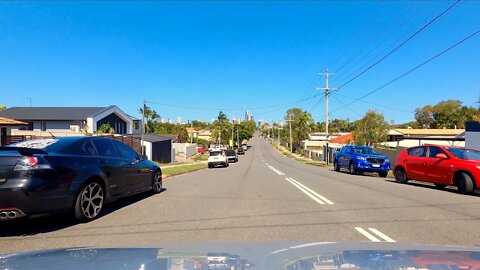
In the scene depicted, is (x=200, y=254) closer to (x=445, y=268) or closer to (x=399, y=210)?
(x=445, y=268)

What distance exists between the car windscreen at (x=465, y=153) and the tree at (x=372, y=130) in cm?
4653

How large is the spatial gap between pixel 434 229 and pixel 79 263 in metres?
5.89

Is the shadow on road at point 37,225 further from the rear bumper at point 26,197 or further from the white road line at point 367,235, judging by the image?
the white road line at point 367,235

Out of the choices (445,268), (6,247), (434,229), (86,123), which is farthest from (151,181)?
(86,123)

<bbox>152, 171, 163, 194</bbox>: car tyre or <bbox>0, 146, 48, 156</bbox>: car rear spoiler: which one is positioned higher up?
<bbox>0, 146, 48, 156</bbox>: car rear spoiler

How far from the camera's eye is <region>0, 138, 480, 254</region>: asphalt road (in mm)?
6281

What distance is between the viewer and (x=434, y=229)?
7.11m

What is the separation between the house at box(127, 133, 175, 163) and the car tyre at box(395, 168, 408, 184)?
93.2 ft

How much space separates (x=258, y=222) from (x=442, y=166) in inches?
349

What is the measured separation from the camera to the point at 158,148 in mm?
45156

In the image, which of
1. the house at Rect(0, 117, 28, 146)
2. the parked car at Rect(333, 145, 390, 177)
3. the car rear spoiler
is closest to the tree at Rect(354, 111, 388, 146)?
the parked car at Rect(333, 145, 390, 177)

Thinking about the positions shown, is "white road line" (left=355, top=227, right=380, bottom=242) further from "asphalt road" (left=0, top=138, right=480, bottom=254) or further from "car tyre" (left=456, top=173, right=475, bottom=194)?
"car tyre" (left=456, top=173, right=475, bottom=194)

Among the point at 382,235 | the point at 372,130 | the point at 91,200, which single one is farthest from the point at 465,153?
the point at 372,130

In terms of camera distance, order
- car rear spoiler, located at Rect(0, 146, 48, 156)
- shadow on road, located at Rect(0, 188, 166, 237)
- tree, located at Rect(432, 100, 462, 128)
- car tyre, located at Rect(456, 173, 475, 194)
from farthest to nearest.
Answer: tree, located at Rect(432, 100, 462, 128)
car tyre, located at Rect(456, 173, 475, 194)
shadow on road, located at Rect(0, 188, 166, 237)
car rear spoiler, located at Rect(0, 146, 48, 156)
